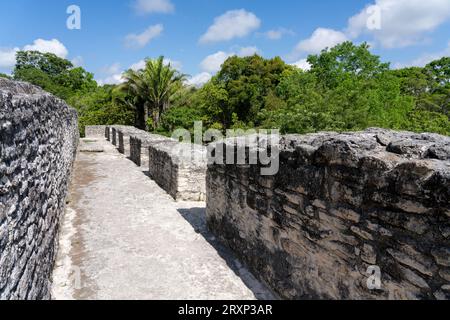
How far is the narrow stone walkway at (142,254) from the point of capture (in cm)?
392

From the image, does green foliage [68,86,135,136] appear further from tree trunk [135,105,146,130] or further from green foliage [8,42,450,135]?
tree trunk [135,105,146,130]

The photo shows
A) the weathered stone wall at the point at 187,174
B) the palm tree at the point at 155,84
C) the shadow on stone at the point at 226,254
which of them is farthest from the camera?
the palm tree at the point at 155,84

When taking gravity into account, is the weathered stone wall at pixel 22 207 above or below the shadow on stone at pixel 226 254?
above

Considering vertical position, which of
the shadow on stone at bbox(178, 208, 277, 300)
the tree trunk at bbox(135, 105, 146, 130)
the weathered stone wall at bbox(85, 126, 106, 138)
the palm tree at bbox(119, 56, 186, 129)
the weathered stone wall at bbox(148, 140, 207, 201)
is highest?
the palm tree at bbox(119, 56, 186, 129)

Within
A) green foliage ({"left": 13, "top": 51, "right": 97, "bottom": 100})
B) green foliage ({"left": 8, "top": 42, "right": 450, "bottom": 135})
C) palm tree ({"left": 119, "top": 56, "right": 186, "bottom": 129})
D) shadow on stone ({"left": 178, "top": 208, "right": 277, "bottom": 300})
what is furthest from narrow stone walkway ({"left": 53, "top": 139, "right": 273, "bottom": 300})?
green foliage ({"left": 13, "top": 51, "right": 97, "bottom": 100})

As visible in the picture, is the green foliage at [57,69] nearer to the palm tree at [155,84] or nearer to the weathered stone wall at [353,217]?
the palm tree at [155,84]

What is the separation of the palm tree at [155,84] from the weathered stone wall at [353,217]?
21.2m

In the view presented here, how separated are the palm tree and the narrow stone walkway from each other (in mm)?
17396

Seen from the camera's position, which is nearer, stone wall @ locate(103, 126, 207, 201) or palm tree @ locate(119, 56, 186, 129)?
stone wall @ locate(103, 126, 207, 201)

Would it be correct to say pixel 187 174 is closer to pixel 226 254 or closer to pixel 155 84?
pixel 226 254

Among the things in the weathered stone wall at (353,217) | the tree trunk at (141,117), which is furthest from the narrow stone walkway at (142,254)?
the tree trunk at (141,117)

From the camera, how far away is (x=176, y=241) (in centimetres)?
536

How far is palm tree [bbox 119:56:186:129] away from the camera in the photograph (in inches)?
953

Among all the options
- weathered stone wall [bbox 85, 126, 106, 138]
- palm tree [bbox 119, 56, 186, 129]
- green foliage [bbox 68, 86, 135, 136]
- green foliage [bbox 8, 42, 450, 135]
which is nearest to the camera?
green foliage [bbox 8, 42, 450, 135]
